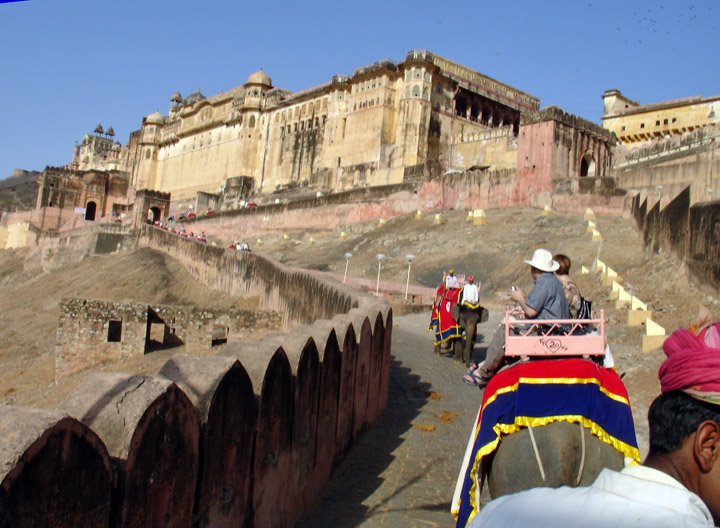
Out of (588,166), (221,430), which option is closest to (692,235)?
(221,430)

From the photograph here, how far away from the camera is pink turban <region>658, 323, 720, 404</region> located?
6.63ft

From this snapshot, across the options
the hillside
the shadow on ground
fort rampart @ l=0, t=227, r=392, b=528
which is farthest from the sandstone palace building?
fort rampart @ l=0, t=227, r=392, b=528

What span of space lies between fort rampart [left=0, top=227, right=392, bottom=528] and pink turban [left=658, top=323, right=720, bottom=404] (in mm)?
1923

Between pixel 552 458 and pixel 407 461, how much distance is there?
346 cm

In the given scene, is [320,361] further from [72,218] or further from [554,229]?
[72,218]

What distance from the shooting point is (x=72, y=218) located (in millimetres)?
63656

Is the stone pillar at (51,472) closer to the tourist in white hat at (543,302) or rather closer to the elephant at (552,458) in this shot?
the elephant at (552,458)

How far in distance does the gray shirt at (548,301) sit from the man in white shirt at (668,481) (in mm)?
2988

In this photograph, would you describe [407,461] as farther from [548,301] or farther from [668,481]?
[668,481]

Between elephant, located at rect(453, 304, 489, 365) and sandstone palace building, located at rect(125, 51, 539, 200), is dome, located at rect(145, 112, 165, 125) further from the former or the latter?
elephant, located at rect(453, 304, 489, 365)

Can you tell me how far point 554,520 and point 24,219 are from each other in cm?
6972

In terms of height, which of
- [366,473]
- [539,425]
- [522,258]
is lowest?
[366,473]

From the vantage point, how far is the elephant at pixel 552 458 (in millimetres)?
3834

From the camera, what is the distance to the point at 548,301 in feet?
17.4
